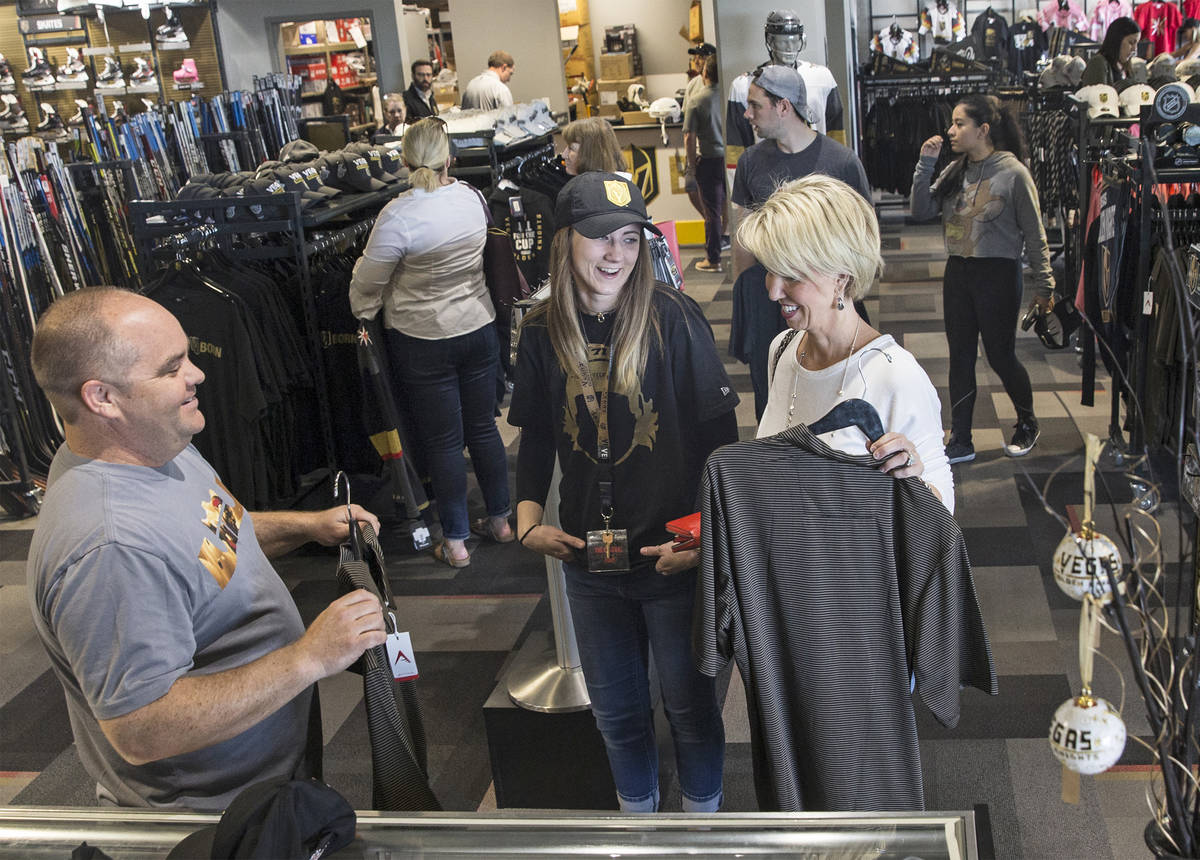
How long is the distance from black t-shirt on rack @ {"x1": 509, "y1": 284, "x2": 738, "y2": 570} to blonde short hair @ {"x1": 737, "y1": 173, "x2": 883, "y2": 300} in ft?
1.05

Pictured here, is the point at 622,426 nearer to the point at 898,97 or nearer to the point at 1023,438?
the point at 1023,438

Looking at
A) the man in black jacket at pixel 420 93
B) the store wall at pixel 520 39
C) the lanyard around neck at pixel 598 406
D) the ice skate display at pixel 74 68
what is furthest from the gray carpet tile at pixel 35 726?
the store wall at pixel 520 39

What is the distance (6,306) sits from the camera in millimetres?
5578

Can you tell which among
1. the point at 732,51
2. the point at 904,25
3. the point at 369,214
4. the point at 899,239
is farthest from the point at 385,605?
the point at 904,25

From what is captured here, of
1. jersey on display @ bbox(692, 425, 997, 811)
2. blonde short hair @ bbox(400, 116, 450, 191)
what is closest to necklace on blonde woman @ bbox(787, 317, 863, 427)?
jersey on display @ bbox(692, 425, 997, 811)

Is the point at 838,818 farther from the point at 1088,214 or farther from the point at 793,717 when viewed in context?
the point at 1088,214

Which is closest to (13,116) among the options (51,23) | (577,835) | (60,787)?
(51,23)

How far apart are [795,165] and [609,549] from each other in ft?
7.18

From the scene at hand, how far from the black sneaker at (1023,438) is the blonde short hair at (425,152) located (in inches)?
111

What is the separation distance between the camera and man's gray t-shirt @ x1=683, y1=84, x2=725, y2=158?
8859 mm

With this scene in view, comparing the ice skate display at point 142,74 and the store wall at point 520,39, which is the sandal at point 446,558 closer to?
the store wall at point 520,39

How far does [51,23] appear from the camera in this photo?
984 centimetres

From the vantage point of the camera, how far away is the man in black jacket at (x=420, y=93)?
362 inches

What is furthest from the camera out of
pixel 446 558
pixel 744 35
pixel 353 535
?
pixel 744 35
